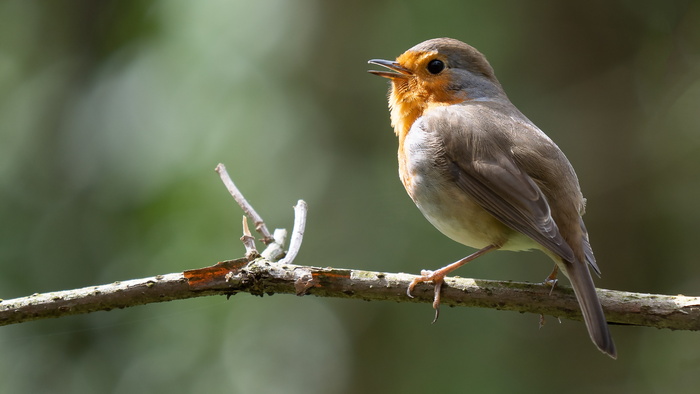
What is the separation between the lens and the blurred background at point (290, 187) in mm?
5113

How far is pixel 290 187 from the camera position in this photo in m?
6.20

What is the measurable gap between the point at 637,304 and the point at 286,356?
3530 millimetres

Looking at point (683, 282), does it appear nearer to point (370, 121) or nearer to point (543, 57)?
point (543, 57)

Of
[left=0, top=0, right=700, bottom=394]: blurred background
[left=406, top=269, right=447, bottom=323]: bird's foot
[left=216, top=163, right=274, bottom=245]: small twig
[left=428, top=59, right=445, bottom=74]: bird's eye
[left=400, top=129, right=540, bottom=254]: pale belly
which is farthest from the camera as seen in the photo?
[left=0, top=0, right=700, bottom=394]: blurred background

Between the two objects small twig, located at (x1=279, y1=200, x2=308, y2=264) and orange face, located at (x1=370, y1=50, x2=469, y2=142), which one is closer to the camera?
small twig, located at (x1=279, y1=200, x2=308, y2=264)

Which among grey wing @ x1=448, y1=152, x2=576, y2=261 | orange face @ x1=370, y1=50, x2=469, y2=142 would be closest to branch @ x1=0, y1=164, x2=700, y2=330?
grey wing @ x1=448, y1=152, x2=576, y2=261

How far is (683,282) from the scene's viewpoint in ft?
17.9

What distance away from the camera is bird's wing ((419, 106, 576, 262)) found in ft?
10.4

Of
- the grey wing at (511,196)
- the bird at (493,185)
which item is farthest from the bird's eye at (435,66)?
the grey wing at (511,196)

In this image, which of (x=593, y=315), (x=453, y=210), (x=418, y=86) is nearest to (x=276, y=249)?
(x=453, y=210)

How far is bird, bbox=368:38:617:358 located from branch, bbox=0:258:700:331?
112 mm

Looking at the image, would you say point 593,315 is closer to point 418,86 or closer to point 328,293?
point 328,293

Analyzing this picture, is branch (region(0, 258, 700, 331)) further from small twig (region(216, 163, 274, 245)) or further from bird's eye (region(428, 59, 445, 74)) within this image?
bird's eye (region(428, 59, 445, 74))

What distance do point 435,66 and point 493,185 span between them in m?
1.08
